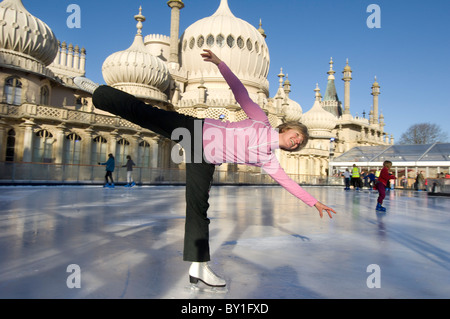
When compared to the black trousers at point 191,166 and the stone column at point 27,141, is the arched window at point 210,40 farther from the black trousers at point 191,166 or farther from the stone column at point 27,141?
the black trousers at point 191,166

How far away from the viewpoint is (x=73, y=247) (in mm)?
3068

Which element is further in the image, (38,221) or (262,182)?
(262,182)

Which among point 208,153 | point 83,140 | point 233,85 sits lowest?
point 208,153

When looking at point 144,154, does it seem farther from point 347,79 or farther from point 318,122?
point 347,79

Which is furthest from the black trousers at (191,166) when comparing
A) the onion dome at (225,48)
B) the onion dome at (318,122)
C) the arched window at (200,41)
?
the onion dome at (318,122)

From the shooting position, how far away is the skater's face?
2.32m

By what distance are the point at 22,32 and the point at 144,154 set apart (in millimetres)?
10855

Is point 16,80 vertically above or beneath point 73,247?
above

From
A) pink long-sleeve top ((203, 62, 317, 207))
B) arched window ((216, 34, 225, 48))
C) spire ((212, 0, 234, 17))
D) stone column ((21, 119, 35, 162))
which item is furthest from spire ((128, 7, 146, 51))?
pink long-sleeve top ((203, 62, 317, 207))

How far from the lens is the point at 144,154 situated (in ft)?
82.0

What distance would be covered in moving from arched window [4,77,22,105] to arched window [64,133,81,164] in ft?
12.0

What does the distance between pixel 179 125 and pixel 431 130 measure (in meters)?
60.8
